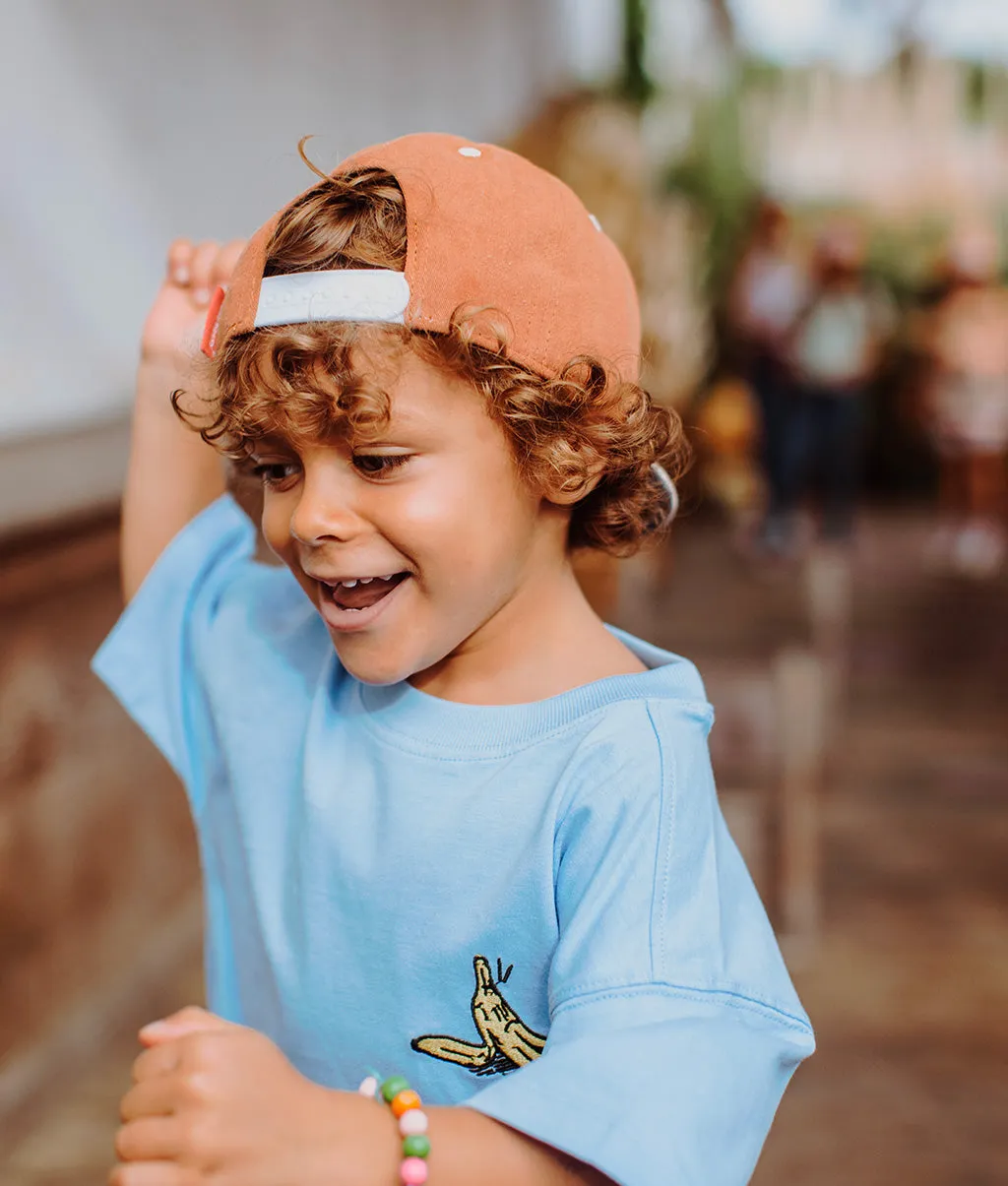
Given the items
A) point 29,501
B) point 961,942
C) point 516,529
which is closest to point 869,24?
point 961,942

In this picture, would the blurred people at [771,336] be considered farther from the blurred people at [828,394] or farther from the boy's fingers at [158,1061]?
the boy's fingers at [158,1061]

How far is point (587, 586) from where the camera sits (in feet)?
10.2

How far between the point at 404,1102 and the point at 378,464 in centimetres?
39

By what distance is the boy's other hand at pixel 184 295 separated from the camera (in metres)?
1.15

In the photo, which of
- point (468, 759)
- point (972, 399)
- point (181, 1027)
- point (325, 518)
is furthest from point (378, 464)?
point (972, 399)

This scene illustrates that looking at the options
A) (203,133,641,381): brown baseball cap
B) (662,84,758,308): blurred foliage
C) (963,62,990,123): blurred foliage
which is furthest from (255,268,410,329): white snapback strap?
(963,62,990,123): blurred foliage

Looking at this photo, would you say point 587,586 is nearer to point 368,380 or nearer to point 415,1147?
point 368,380

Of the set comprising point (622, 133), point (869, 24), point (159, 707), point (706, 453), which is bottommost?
point (706, 453)

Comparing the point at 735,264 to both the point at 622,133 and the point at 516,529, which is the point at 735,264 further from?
the point at 516,529

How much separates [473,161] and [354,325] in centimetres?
14

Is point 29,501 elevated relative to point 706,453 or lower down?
elevated

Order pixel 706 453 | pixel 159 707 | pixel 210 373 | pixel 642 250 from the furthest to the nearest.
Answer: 1. pixel 706 453
2. pixel 642 250
3. pixel 159 707
4. pixel 210 373

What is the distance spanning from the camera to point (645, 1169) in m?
0.72

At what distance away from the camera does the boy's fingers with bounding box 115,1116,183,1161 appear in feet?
2.18
